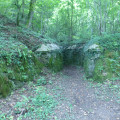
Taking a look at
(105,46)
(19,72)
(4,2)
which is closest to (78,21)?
(105,46)

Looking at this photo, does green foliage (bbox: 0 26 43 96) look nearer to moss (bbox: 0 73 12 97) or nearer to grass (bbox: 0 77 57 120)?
moss (bbox: 0 73 12 97)

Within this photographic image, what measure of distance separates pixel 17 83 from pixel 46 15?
436 inches

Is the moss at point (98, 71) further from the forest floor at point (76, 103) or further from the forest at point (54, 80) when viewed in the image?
the forest floor at point (76, 103)

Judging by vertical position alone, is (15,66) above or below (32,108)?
above

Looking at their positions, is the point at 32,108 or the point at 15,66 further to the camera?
the point at 15,66

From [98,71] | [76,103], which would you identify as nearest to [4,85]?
[76,103]

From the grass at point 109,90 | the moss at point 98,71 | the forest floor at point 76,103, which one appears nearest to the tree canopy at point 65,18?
the moss at point 98,71

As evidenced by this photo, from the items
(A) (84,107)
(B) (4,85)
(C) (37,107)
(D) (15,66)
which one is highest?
(D) (15,66)

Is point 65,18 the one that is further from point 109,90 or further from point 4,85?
point 4,85

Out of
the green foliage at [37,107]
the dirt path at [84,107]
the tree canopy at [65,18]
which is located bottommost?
the dirt path at [84,107]

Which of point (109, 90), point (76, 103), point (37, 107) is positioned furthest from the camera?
point (109, 90)

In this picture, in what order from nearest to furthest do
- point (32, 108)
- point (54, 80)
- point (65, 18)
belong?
point (32, 108) → point (54, 80) → point (65, 18)

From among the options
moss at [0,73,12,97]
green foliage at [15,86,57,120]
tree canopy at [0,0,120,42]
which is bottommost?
green foliage at [15,86,57,120]

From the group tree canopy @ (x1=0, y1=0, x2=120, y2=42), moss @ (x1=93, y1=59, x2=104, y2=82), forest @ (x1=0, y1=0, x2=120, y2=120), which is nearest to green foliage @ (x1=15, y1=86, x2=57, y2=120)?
forest @ (x1=0, y1=0, x2=120, y2=120)
